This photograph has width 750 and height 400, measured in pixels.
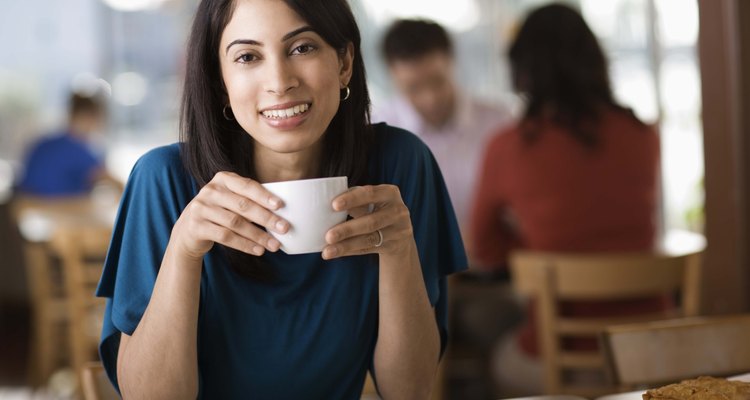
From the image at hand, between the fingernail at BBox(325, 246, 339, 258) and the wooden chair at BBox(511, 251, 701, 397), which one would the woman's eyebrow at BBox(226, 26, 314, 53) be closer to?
the fingernail at BBox(325, 246, 339, 258)

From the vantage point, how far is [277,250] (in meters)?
1.21

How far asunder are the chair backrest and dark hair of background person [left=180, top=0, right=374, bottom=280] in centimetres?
55

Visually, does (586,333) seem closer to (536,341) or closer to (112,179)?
(536,341)

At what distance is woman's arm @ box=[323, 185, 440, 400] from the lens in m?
1.12

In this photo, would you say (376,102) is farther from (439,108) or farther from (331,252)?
(331,252)

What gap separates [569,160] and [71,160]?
3.73 metres

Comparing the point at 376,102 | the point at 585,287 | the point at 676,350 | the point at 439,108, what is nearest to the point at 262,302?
the point at 676,350

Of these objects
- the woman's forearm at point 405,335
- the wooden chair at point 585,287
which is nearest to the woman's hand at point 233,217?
the woman's forearm at point 405,335

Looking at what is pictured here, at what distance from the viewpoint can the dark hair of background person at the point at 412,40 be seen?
126 inches

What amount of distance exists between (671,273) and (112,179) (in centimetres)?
Result: 383

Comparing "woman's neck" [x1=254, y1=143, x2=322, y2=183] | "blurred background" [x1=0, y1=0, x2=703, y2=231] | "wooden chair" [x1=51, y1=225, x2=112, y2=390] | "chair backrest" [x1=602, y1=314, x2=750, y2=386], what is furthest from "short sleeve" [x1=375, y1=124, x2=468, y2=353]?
"blurred background" [x1=0, y1=0, x2=703, y2=231]

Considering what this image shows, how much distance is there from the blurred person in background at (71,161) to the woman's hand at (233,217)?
4499 millimetres

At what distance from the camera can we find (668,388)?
107 centimetres

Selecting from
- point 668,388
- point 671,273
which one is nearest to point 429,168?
point 668,388
